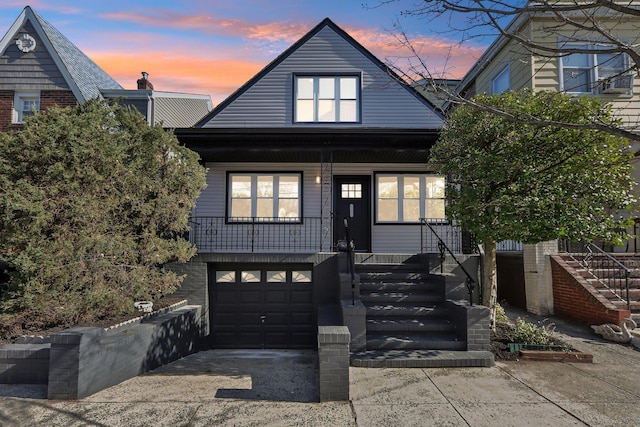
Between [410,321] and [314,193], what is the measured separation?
556cm

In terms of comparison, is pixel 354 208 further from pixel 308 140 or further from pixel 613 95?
pixel 613 95

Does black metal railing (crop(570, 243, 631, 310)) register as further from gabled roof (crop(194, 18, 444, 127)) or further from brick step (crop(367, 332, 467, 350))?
gabled roof (crop(194, 18, 444, 127))

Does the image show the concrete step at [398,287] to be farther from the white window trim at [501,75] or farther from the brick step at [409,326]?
the white window trim at [501,75]

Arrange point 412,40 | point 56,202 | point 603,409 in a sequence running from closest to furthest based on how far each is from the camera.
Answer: point 603,409
point 412,40
point 56,202

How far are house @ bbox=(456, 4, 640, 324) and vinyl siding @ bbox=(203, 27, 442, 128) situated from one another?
2.91 meters

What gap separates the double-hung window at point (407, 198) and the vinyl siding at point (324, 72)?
1735mm

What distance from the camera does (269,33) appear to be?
1109cm

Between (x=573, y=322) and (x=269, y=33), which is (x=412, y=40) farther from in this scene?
(x=573, y=322)

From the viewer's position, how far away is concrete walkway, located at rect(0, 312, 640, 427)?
4.28 m

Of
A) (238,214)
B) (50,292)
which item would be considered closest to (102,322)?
(50,292)

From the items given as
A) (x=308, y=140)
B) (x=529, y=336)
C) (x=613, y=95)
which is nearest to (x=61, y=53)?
(x=308, y=140)

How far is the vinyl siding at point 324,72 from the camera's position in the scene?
1192 centimetres

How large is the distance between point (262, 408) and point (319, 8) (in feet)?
34.4

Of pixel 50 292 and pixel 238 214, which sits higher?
pixel 238 214
